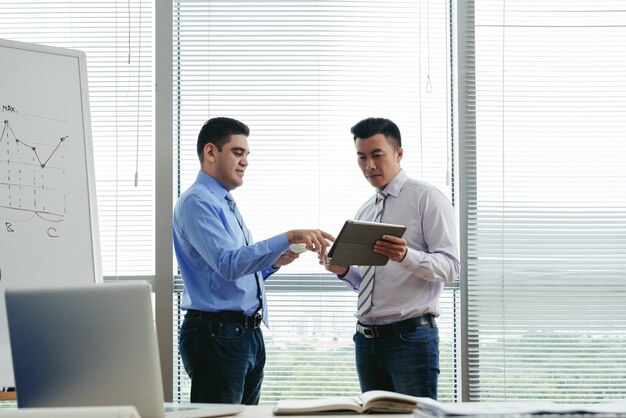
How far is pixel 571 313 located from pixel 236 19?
2.08 m

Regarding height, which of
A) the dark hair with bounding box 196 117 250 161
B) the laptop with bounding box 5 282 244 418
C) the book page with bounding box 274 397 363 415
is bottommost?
the book page with bounding box 274 397 363 415

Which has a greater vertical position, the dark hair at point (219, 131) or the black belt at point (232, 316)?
the dark hair at point (219, 131)

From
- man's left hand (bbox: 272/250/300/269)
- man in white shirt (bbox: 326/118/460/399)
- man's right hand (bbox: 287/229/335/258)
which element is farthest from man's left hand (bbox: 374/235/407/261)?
man's left hand (bbox: 272/250/300/269)

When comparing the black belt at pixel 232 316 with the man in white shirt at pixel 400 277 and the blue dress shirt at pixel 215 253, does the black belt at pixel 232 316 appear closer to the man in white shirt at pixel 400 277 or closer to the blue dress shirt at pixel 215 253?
the blue dress shirt at pixel 215 253

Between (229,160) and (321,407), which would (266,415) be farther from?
(229,160)

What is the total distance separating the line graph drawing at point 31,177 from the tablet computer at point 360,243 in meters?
0.97

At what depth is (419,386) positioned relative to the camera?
108 inches

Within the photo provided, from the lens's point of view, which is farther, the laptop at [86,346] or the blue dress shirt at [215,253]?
the blue dress shirt at [215,253]

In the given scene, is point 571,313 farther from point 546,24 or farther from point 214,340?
point 214,340

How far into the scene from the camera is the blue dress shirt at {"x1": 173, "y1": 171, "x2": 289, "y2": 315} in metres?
2.76

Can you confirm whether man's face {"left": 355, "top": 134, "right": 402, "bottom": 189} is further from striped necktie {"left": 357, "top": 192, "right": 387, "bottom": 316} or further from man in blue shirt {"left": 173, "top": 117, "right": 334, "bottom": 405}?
man in blue shirt {"left": 173, "top": 117, "right": 334, "bottom": 405}

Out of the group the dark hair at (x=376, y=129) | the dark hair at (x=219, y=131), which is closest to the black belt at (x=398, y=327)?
the dark hair at (x=376, y=129)

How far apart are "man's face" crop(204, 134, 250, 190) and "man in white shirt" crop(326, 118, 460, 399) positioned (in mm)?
486

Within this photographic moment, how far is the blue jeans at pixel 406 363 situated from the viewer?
276 cm
